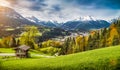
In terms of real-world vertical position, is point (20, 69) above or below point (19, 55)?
above

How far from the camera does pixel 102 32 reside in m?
141

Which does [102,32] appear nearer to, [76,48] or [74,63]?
[76,48]

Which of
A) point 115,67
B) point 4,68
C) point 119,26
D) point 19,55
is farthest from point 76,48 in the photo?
point 115,67

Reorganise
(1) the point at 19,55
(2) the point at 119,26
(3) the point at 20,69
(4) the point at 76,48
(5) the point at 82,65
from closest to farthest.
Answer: (5) the point at 82,65 < (3) the point at 20,69 < (1) the point at 19,55 < (2) the point at 119,26 < (4) the point at 76,48

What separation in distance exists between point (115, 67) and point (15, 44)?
5073 inches

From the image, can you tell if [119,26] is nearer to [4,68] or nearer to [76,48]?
[76,48]

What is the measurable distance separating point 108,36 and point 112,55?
99884 mm

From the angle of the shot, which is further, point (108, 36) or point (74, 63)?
point (108, 36)

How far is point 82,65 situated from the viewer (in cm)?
3616

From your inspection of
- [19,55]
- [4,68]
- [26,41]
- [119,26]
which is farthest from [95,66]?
[119,26]

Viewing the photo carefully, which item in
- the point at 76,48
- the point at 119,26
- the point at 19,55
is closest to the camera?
the point at 19,55

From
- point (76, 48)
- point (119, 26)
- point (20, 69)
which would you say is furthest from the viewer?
point (76, 48)

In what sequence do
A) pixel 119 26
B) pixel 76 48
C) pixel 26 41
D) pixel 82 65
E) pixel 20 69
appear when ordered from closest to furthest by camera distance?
pixel 82 65 → pixel 20 69 → pixel 26 41 → pixel 119 26 → pixel 76 48

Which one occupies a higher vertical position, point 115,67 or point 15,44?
point 115,67
